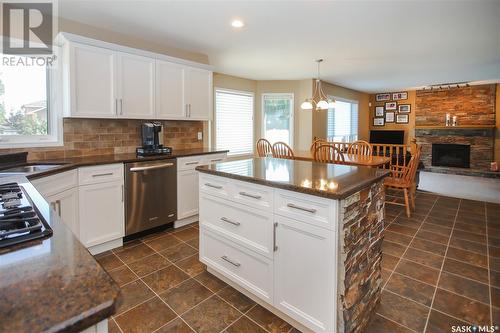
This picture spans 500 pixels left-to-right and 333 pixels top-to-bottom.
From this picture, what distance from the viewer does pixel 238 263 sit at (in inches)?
80.9

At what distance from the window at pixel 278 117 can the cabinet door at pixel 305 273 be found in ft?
15.6

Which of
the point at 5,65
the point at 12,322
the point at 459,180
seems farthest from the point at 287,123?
the point at 12,322

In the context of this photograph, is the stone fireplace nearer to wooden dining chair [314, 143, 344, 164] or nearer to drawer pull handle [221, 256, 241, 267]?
wooden dining chair [314, 143, 344, 164]

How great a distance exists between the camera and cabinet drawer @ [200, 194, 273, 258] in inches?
72.3

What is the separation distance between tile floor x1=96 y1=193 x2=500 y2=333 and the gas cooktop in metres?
0.42

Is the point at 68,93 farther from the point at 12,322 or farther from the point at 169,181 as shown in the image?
the point at 12,322

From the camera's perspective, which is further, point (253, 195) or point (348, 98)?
point (348, 98)

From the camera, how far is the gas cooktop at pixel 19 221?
87cm

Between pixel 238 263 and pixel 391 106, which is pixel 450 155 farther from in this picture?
pixel 238 263

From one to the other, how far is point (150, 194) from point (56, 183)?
3.07ft

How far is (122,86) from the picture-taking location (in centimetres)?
313

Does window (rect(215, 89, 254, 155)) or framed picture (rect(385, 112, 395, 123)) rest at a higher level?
framed picture (rect(385, 112, 395, 123))

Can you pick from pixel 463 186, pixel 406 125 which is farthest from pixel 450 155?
pixel 463 186

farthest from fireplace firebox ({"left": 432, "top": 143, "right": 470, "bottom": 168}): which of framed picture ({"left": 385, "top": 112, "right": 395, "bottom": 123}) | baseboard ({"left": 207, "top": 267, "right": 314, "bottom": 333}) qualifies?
baseboard ({"left": 207, "top": 267, "right": 314, "bottom": 333})
